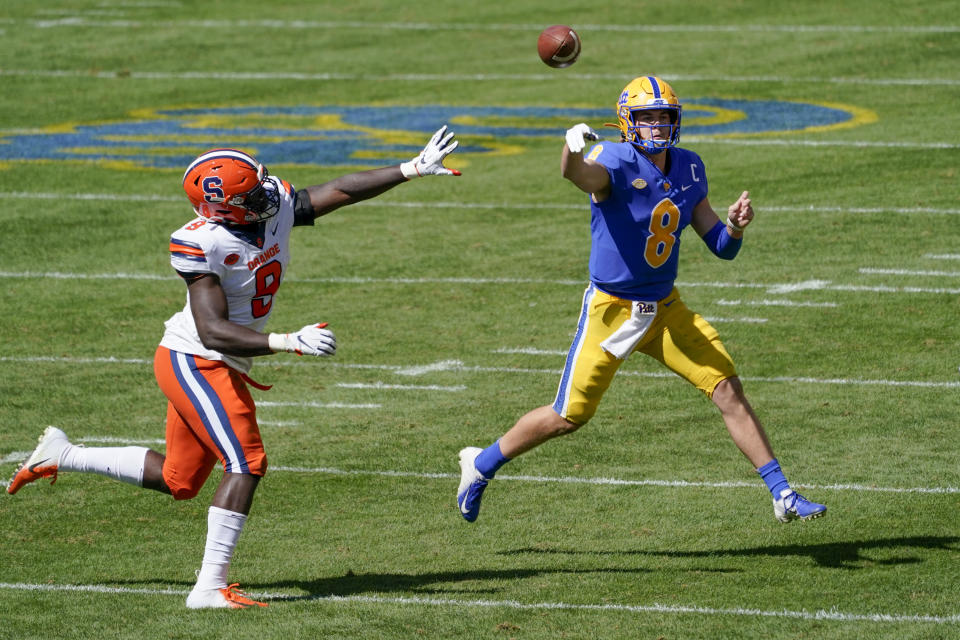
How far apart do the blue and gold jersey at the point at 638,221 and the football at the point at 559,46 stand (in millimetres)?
1356

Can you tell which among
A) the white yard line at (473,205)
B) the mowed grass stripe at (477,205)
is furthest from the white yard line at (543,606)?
the white yard line at (473,205)

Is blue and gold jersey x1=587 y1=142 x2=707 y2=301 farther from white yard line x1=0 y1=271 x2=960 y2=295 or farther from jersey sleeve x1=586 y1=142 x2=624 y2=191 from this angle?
white yard line x1=0 y1=271 x2=960 y2=295

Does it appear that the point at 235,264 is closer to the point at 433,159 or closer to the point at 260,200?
the point at 260,200

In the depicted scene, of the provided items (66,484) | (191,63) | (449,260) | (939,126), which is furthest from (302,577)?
(191,63)

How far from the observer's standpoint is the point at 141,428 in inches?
360

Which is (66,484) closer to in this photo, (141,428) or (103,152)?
(141,428)

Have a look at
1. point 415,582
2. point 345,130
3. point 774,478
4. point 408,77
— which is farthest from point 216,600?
point 408,77

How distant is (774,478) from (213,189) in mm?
2804

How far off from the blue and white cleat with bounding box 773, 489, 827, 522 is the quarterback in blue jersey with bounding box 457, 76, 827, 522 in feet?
0.49

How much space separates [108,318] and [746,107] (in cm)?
875

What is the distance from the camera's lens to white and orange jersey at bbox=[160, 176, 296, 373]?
21.0ft

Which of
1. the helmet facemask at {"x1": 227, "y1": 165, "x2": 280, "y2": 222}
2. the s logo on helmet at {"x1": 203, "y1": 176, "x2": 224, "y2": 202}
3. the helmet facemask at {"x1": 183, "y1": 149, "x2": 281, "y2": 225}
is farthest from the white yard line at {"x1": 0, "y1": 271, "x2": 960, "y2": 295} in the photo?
the s logo on helmet at {"x1": 203, "y1": 176, "x2": 224, "y2": 202}

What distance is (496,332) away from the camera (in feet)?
36.2

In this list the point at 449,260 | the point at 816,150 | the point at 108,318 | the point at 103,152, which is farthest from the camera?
the point at 103,152
